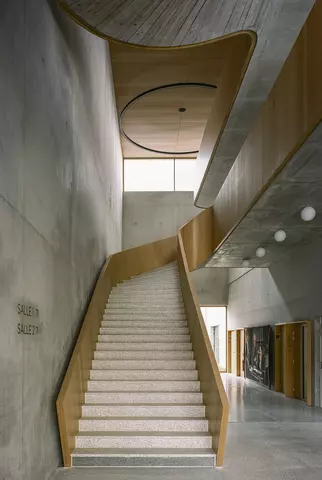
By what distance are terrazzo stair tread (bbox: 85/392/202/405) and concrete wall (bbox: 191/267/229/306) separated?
13.1 meters

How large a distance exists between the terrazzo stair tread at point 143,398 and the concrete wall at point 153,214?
12.0 metres

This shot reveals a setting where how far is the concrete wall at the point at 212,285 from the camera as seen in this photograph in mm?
19781

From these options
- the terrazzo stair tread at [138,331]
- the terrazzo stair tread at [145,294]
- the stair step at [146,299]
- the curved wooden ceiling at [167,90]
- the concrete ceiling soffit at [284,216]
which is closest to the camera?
the concrete ceiling soffit at [284,216]

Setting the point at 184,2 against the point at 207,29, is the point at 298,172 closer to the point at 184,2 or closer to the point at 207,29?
the point at 207,29

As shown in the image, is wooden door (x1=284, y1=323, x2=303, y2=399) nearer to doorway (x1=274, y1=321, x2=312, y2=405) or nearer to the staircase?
doorway (x1=274, y1=321, x2=312, y2=405)

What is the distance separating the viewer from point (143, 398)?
668 cm

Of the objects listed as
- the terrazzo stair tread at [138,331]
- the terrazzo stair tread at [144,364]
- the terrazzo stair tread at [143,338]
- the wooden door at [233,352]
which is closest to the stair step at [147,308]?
the terrazzo stair tread at [138,331]

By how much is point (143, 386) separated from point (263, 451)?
179 centimetres

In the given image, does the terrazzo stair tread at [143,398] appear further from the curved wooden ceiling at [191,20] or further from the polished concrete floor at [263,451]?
the curved wooden ceiling at [191,20]

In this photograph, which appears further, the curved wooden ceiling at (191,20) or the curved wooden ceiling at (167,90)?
the curved wooden ceiling at (167,90)

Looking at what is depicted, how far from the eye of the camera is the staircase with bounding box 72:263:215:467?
221 inches

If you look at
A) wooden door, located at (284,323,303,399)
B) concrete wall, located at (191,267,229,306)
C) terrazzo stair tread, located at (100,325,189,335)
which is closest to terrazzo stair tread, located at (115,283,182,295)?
terrazzo stair tread, located at (100,325,189,335)

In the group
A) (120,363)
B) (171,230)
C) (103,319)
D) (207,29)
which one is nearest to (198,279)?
(171,230)

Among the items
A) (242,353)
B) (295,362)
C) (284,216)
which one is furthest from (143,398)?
(242,353)
